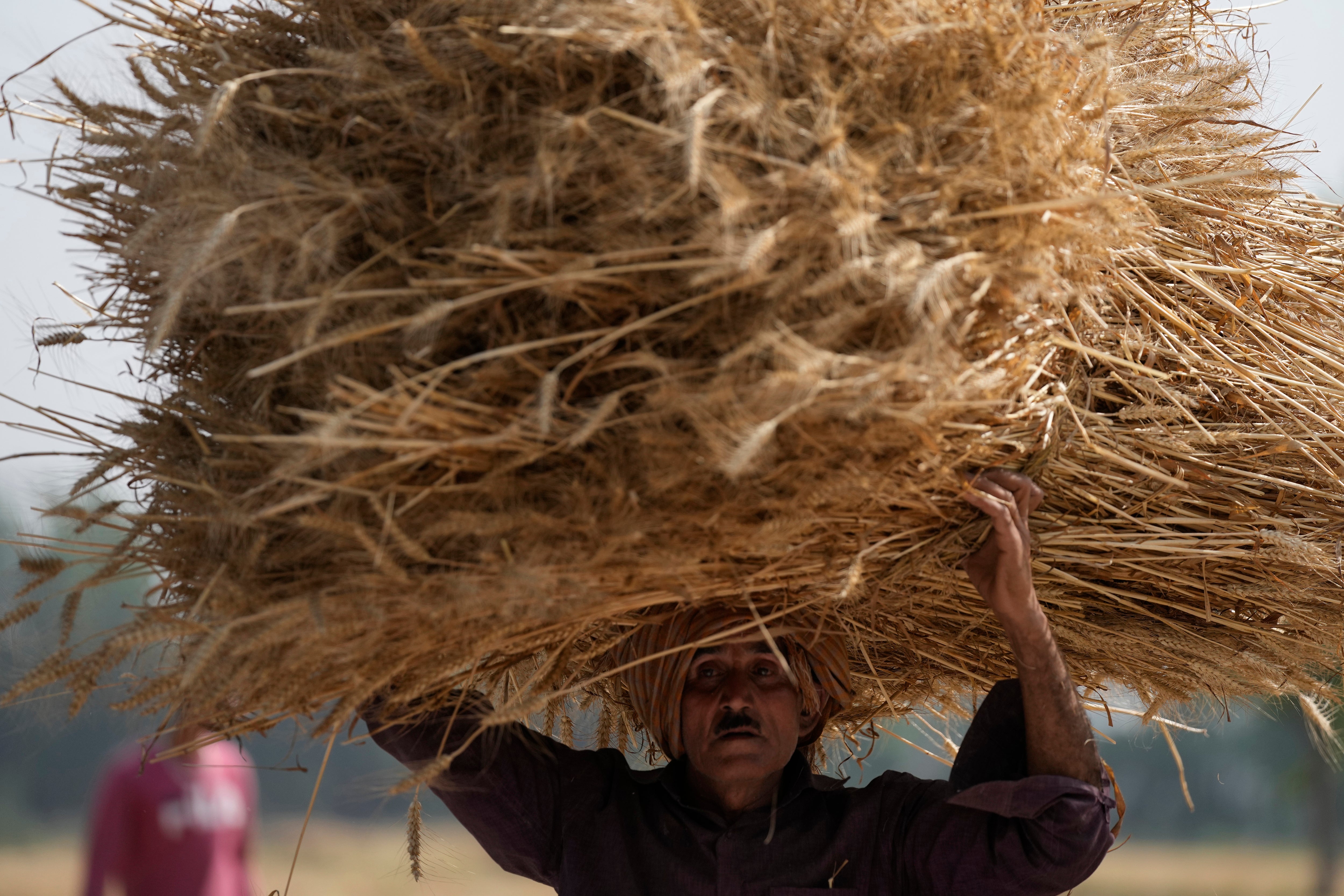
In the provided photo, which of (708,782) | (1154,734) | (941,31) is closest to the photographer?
(941,31)

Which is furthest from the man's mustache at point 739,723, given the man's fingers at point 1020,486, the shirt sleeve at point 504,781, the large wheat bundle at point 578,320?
the man's fingers at point 1020,486

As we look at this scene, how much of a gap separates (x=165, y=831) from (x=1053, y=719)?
248cm

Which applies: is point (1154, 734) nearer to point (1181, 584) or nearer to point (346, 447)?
point (1181, 584)

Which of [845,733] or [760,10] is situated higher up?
[760,10]

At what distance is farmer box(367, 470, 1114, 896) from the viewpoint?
56.2 inches

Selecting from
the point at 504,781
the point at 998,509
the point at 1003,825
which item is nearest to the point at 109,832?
the point at 504,781

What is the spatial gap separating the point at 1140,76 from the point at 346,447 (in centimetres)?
128

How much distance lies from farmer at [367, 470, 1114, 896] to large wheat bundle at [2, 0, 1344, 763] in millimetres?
233

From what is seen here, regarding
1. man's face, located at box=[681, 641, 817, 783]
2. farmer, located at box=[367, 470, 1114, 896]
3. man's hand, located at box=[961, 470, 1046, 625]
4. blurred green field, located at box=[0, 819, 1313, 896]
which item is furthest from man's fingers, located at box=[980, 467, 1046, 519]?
blurred green field, located at box=[0, 819, 1313, 896]

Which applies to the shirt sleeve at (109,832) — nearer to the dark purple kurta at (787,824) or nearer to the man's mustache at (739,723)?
the dark purple kurta at (787,824)

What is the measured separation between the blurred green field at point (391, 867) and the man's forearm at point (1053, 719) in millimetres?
8324

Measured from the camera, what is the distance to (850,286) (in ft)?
3.43

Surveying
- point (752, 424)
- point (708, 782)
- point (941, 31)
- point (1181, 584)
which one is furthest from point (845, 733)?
point (941, 31)

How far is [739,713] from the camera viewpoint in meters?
1.64
